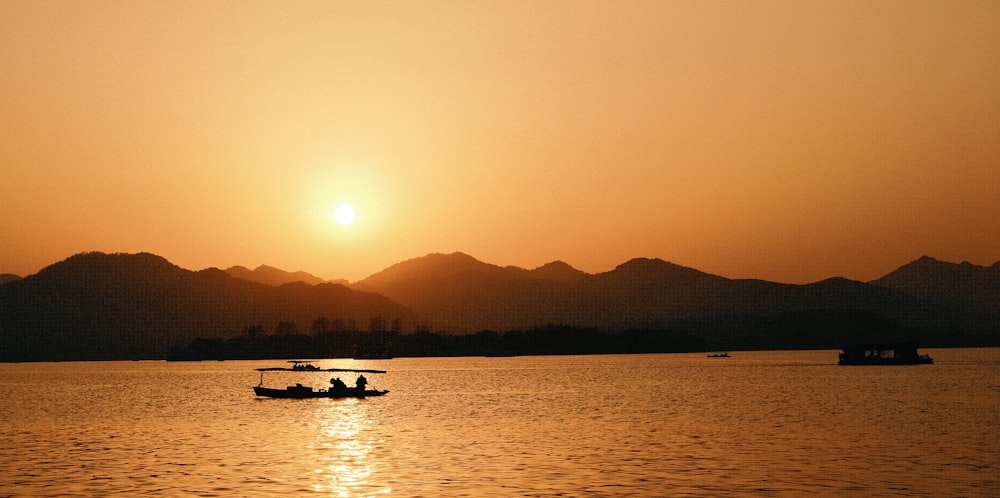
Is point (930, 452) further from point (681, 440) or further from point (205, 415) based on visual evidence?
point (205, 415)

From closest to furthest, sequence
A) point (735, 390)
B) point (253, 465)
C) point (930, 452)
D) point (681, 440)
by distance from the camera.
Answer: point (253, 465)
point (930, 452)
point (681, 440)
point (735, 390)

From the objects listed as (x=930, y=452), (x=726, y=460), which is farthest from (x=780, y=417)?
(x=726, y=460)

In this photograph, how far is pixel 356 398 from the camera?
151 m

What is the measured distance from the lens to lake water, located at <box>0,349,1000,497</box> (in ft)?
182

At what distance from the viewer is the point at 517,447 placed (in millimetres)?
75125

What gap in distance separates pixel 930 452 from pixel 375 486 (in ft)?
126

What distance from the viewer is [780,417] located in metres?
103

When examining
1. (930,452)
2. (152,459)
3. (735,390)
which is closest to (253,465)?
(152,459)

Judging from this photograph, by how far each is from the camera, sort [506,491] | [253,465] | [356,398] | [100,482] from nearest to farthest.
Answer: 1. [506,491]
2. [100,482]
3. [253,465]
4. [356,398]

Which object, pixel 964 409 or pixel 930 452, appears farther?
pixel 964 409

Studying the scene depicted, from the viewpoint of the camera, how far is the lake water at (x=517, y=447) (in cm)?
5556

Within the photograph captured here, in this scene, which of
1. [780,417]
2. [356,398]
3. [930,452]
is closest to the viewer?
[930,452]

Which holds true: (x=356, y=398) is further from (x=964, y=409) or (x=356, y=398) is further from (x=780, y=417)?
(x=964, y=409)

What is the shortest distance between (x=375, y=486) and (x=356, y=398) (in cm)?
9748
